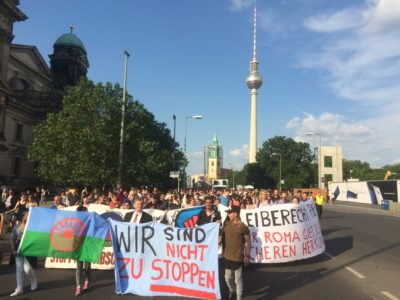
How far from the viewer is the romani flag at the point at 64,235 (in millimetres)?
8094

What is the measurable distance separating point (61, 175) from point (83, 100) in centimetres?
574

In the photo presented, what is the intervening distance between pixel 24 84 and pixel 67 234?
176ft

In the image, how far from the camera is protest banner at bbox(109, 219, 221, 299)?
743 cm

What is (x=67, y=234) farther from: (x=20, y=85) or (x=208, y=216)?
(x=20, y=85)

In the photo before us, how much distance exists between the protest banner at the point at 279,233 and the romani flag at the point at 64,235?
416cm

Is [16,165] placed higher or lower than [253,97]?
lower

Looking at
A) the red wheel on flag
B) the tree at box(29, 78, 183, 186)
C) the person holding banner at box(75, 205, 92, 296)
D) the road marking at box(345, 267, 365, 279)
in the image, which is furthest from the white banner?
the tree at box(29, 78, 183, 186)

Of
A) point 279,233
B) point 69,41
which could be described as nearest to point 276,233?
point 279,233

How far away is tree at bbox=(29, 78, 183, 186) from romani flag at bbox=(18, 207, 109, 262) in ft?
69.3

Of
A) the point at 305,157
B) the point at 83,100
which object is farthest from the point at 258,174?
the point at 83,100

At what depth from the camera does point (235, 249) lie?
6.92 m

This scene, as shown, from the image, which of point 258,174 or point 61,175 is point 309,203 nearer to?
point 61,175

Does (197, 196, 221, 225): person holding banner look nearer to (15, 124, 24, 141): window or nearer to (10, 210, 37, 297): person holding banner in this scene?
(10, 210, 37, 297): person holding banner

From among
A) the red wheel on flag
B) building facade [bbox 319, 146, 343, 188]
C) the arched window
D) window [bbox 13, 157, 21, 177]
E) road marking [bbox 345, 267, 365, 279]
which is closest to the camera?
the red wheel on flag
